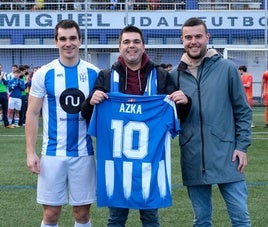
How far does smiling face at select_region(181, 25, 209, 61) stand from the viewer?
5.40 m

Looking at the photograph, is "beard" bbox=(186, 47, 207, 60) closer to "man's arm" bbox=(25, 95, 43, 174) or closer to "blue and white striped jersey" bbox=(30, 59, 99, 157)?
"blue and white striped jersey" bbox=(30, 59, 99, 157)

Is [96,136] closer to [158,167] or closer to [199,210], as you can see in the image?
[158,167]

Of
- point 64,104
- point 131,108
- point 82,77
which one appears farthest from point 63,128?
point 131,108

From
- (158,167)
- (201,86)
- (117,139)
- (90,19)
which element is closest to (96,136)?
(117,139)

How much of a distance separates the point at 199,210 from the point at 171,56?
75.1 ft

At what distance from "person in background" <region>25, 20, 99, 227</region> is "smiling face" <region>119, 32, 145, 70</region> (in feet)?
1.43

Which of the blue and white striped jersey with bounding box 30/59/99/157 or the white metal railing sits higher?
the white metal railing

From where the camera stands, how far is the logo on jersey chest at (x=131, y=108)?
5.41 m

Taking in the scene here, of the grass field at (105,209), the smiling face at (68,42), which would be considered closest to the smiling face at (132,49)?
the smiling face at (68,42)

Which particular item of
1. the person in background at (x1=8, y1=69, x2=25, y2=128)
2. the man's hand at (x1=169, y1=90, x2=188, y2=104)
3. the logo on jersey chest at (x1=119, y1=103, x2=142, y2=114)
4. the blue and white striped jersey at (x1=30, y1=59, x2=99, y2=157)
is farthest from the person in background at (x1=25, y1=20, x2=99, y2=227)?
the person in background at (x1=8, y1=69, x2=25, y2=128)

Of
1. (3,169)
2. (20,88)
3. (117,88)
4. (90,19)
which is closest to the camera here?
(117,88)

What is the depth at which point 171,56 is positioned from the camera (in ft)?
92.4

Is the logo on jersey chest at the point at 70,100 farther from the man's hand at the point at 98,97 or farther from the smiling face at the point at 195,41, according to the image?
the smiling face at the point at 195,41

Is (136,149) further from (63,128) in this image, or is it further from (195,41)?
(195,41)
